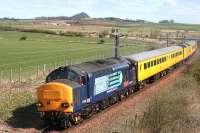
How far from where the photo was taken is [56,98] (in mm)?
22625

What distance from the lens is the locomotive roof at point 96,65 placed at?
79.9ft

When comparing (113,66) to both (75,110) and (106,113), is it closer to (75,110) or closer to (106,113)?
(106,113)

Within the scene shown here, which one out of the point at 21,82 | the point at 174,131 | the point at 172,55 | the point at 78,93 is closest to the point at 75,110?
the point at 78,93

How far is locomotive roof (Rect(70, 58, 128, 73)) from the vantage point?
958 inches

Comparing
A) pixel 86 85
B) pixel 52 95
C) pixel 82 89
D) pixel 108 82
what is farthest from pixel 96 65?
pixel 52 95

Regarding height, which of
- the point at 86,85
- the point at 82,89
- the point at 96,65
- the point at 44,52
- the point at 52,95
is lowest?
the point at 44,52

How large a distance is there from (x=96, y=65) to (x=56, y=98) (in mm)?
5285

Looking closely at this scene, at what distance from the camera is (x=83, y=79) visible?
24.0 meters

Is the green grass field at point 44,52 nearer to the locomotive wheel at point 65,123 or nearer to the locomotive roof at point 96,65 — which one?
the locomotive roof at point 96,65

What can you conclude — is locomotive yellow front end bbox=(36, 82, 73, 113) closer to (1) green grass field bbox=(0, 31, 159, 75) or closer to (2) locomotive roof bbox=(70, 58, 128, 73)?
(2) locomotive roof bbox=(70, 58, 128, 73)

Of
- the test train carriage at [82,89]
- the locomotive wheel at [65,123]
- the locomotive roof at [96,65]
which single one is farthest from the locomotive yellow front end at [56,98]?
the locomotive roof at [96,65]

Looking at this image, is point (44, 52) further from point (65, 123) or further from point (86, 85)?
point (65, 123)

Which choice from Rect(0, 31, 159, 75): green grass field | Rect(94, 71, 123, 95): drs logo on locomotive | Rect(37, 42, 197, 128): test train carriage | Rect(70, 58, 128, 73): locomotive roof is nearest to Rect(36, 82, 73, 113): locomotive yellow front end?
Rect(37, 42, 197, 128): test train carriage

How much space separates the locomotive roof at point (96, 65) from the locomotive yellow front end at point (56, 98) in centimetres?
163
